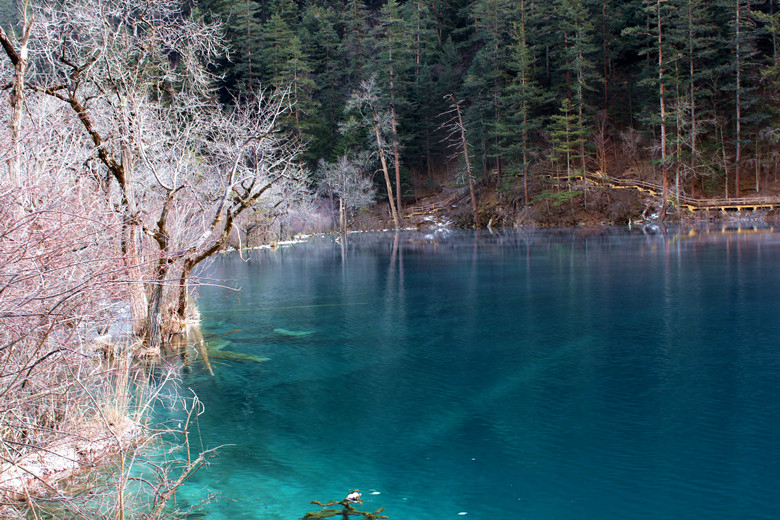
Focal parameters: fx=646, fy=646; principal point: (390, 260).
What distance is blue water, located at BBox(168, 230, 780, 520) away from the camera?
6.34 meters

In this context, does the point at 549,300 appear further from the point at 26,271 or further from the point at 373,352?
the point at 26,271

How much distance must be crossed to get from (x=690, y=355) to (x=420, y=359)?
4.62 meters

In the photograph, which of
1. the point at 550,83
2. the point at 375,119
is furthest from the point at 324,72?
the point at 550,83

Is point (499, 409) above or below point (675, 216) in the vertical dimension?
below

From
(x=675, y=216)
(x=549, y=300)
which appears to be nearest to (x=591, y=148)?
(x=675, y=216)

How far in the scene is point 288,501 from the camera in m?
6.32

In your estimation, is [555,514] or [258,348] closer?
[555,514]

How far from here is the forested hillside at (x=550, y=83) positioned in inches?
1620

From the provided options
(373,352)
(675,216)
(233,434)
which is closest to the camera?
(233,434)

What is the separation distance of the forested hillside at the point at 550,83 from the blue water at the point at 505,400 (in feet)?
81.3

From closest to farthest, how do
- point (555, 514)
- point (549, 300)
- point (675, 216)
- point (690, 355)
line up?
point (555, 514) < point (690, 355) < point (549, 300) < point (675, 216)

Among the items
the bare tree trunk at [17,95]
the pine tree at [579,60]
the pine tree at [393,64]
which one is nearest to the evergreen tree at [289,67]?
the pine tree at [393,64]

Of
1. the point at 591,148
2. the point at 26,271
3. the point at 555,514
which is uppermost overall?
the point at 591,148

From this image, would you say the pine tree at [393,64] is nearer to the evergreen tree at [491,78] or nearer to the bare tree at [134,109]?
the evergreen tree at [491,78]
